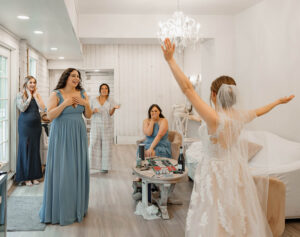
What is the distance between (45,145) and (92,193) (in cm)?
159

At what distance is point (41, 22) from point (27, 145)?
1.87 m

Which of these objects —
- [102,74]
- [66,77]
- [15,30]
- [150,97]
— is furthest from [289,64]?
[102,74]

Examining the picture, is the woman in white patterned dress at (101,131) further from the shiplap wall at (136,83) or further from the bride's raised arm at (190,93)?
the shiplap wall at (136,83)

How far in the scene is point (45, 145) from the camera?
5160 millimetres

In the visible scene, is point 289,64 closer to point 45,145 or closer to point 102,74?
point 45,145

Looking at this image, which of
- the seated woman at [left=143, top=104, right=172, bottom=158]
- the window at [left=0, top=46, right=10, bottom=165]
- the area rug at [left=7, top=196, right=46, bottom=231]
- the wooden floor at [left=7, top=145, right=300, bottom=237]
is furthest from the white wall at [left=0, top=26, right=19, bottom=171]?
the seated woman at [left=143, top=104, right=172, bottom=158]

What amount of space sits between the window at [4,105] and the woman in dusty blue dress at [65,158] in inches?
69.3

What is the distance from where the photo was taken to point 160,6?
5047mm

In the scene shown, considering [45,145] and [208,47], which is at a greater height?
[208,47]

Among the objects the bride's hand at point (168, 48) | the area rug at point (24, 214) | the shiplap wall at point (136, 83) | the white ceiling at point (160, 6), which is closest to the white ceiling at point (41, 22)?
the white ceiling at point (160, 6)

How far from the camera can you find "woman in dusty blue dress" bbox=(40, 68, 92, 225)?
9.87 feet

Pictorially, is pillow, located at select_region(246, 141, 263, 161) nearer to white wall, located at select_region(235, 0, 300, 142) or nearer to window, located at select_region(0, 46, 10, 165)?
white wall, located at select_region(235, 0, 300, 142)

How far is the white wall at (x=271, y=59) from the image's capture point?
3.99 m

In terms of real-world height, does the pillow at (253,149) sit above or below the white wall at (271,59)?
below
